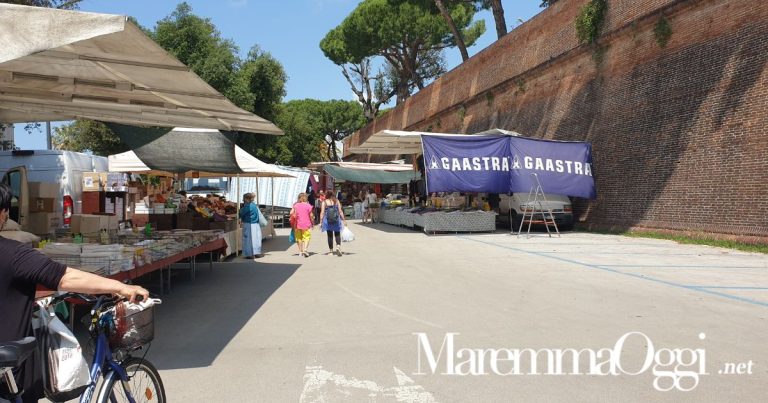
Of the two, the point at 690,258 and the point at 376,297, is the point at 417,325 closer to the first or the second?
the point at 376,297

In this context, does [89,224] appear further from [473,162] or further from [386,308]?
[473,162]

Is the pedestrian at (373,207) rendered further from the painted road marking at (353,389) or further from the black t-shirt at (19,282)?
the black t-shirt at (19,282)

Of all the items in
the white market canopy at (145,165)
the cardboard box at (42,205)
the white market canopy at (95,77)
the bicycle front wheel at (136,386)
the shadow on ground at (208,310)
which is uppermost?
the white market canopy at (95,77)

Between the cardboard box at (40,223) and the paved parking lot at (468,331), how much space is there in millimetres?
2264

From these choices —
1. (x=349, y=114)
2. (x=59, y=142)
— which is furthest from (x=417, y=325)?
(x=349, y=114)

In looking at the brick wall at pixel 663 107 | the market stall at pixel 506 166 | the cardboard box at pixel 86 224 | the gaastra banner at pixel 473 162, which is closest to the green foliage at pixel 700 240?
the brick wall at pixel 663 107

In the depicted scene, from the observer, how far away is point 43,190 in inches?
372

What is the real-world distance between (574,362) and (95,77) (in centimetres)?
579

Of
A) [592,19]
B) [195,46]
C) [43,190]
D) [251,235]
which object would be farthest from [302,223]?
[195,46]

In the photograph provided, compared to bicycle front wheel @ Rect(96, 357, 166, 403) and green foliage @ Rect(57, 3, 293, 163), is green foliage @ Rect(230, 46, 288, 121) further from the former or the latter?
bicycle front wheel @ Rect(96, 357, 166, 403)

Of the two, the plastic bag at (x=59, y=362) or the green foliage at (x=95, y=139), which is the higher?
the green foliage at (x=95, y=139)

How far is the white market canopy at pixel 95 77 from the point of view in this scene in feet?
12.3

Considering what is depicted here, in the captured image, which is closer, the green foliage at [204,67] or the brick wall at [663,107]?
the brick wall at [663,107]

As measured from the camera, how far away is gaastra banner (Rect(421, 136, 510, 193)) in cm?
1855
